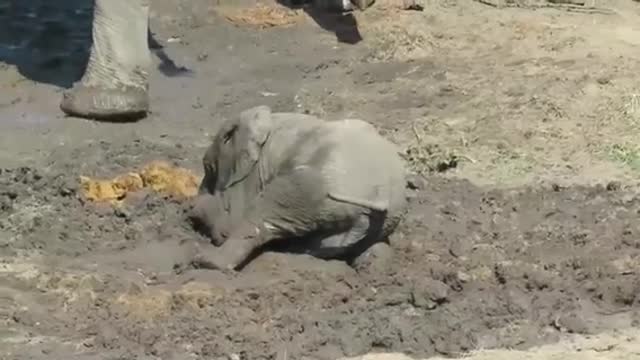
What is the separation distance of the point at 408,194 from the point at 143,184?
127cm

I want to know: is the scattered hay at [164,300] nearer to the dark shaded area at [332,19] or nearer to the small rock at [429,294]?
the small rock at [429,294]

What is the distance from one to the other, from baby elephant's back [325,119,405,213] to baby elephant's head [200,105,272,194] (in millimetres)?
339

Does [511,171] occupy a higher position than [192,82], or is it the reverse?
[511,171]

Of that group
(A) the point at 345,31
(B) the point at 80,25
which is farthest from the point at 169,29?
(A) the point at 345,31

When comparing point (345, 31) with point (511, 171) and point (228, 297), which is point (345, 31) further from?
point (228, 297)

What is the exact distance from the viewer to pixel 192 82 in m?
9.48

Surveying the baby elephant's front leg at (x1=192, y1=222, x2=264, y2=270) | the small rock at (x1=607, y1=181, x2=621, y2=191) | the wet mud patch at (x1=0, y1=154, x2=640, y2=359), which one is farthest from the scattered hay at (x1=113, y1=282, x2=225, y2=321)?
the small rock at (x1=607, y1=181, x2=621, y2=191)

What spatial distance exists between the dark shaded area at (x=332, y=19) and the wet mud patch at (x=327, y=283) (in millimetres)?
3911

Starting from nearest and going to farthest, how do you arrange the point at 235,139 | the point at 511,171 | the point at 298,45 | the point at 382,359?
1. the point at 382,359
2. the point at 235,139
3. the point at 511,171
4. the point at 298,45

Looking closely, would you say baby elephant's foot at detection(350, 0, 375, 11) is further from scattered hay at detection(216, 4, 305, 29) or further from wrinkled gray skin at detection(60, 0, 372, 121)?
wrinkled gray skin at detection(60, 0, 372, 121)

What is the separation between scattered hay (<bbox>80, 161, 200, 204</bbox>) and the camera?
6.70 metres

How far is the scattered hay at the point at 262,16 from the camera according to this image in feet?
36.2

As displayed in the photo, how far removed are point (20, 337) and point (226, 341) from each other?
2.47 feet

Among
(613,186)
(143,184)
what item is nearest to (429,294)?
(613,186)
